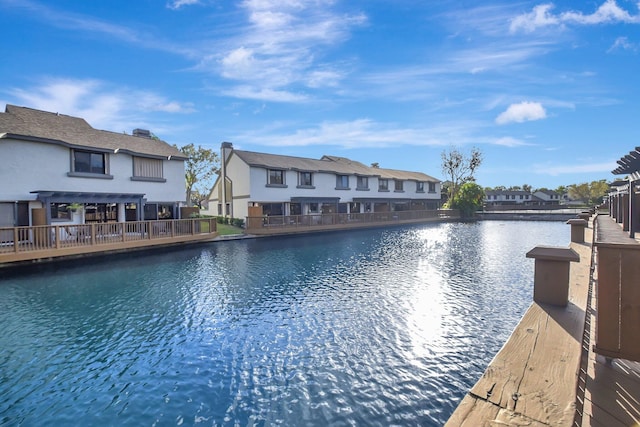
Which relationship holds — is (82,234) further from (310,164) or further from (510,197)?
(510,197)

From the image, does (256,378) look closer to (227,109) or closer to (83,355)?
(83,355)

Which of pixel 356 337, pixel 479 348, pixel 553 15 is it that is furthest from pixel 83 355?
pixel 553 15

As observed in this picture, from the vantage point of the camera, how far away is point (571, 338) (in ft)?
9.50

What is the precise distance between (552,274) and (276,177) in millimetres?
29421

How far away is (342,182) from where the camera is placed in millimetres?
38344

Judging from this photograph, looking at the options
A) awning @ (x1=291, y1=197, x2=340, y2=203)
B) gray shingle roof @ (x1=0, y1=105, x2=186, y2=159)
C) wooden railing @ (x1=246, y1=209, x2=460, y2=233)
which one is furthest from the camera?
awning @ (x1=291, y1=197, x2=340, y2=203)

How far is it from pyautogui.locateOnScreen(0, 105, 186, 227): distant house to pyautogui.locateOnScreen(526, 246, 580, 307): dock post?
22.3 m

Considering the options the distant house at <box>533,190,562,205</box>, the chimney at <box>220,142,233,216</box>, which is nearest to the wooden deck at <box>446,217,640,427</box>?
the chimney at <box>220,142,233,216</box>

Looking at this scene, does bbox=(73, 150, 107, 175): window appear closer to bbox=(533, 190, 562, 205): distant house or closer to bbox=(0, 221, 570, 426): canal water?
bbox=(0, 221, 570, 426): canal water

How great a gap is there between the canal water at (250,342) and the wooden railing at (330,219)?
38.7 feet

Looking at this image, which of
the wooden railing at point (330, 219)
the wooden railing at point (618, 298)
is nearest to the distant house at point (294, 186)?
the wooden railing at point (330, 219)

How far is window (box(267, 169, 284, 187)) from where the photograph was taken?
31381mm

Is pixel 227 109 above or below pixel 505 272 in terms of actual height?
above

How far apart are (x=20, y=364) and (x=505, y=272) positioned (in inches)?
634
